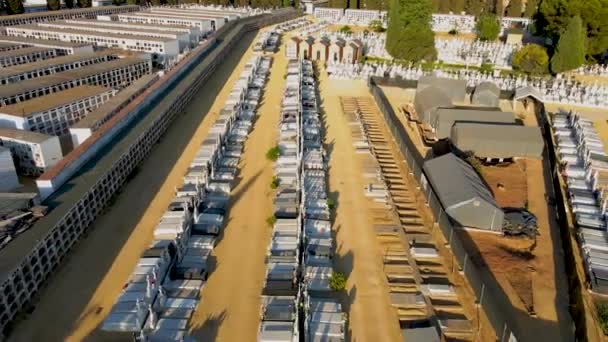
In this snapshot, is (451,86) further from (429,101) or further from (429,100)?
(429,101)

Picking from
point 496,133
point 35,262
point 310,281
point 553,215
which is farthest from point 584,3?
point 35,262

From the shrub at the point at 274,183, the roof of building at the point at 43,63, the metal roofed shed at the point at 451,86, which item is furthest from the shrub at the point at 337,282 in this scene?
the roof of building at the point at 43,63

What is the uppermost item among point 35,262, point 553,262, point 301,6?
point 301,6

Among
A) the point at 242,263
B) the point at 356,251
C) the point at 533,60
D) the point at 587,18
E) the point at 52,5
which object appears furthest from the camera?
the point at 52,5

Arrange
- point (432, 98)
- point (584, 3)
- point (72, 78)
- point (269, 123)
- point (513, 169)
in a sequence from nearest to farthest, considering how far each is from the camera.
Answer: point (513, 169)
point (269, 123)
point (432, 98)
point (72, 78)
point (584, 3)

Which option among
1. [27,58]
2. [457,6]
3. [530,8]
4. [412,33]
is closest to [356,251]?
[412,33]

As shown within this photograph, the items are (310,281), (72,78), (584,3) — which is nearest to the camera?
(310,281)

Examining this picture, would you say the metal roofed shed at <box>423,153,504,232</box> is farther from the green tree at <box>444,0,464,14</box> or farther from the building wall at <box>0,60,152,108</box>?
the green tree at <box>444,0,464,14</box>

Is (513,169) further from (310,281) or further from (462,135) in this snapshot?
(310,281)
